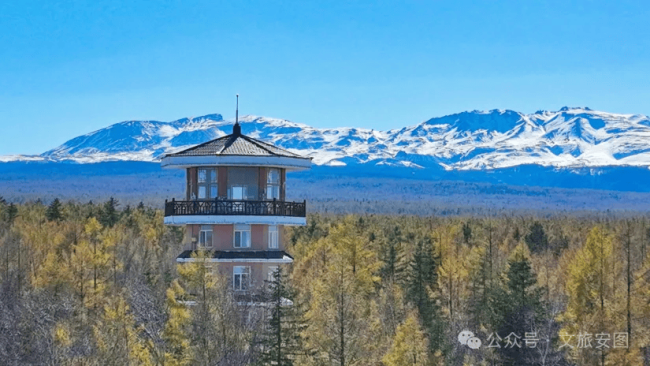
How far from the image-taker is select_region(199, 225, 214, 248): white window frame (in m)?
51.8

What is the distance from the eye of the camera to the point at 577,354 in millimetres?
52031

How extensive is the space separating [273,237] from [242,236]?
1.71m

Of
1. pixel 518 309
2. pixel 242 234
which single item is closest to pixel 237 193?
pixel 242 234

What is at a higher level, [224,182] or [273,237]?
[224,182]

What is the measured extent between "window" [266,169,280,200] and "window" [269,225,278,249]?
1.46 m

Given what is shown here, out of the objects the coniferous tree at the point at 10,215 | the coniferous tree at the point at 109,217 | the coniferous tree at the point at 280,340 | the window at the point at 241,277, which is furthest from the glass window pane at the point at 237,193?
the coniferous tree at the point at 10,215

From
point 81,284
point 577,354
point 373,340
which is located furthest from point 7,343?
point 577,354

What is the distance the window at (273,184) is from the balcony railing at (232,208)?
3.74 ft

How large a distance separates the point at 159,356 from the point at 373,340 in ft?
38.9

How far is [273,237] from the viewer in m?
52.7

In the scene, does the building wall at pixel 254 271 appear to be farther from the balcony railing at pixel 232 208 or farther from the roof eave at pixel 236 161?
the roof eave at pixel 236 161

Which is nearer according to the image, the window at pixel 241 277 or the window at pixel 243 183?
the window at pixel 241 277

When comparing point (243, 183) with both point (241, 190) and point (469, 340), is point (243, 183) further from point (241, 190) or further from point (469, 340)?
point (469, 340)

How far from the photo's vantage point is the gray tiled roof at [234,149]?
166ft
